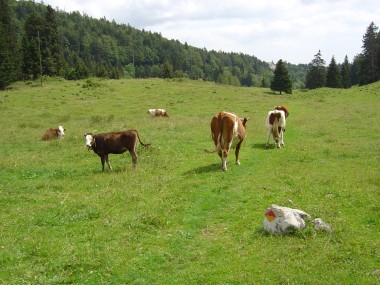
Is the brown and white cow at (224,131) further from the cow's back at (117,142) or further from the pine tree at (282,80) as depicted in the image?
the pine tree at (282,80)

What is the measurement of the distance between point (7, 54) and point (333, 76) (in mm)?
72282

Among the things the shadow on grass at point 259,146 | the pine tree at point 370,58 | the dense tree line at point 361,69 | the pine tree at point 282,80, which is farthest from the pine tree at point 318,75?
the shadow on grass at point 259,146

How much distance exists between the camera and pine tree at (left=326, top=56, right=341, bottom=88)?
285 feet

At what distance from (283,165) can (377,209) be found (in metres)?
6.22

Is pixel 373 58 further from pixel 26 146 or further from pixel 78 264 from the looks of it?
pixel 78 264

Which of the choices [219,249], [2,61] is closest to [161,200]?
[219,249]

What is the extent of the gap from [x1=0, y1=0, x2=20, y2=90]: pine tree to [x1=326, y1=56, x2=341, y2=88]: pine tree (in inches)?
2786

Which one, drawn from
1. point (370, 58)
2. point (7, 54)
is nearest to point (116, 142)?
point (7, 54)

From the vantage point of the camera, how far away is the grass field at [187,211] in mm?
7785

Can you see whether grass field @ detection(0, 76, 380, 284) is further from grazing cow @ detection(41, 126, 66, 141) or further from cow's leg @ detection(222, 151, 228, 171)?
grazing cow @ detection(41, 126, 66, 141)

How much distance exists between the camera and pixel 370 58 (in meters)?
80.9

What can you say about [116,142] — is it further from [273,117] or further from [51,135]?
[51,135]

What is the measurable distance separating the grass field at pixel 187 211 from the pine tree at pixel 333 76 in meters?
68.1

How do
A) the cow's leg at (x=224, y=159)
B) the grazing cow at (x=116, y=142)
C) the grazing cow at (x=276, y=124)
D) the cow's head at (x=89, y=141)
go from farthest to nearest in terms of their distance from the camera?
1. the grazing cow at (x=276, y=124)
2. the grazing cow at (x=116, y=142)
3. the cow's head at (x=89, y=141)
4. the cow's leg at (x=224, y=159)
